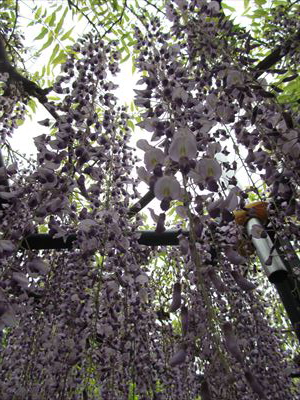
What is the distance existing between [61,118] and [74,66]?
490 millimetres

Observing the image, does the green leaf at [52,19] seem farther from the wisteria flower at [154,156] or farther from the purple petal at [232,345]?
the purple petal at [232,345]

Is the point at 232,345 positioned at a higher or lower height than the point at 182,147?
lower

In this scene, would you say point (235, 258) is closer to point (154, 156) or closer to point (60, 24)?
point (154, 156)

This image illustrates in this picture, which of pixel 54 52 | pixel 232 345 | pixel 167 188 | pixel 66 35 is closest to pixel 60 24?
pixel 66 35

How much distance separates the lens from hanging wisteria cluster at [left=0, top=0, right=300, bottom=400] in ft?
3.85

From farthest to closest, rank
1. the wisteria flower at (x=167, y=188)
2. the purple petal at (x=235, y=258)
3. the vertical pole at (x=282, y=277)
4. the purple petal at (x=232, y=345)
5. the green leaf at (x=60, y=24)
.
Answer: the green leaf at (x=60, y=24)
the vertical pole at (x=282, y=277)
the purple petal at (x=235, y=258)
the wisteria flower at (x=167, y=188)
the purple petal at (x=232, y=345)

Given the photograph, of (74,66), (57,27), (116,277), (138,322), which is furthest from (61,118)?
(57,27)

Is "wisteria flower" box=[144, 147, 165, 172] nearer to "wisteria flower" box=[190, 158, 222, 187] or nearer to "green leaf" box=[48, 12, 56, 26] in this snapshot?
"wisteria flower" box=[190, 158, 222, 187]

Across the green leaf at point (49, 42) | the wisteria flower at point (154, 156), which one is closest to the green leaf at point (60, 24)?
the green leaf at point (49, 42)

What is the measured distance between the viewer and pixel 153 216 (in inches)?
48.1

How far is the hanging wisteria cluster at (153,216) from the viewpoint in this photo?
3.85 feet

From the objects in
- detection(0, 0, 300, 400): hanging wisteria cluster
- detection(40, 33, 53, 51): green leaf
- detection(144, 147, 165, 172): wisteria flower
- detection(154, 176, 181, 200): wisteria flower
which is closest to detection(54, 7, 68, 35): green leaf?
detection(40, 33, 53, 51): green leaf

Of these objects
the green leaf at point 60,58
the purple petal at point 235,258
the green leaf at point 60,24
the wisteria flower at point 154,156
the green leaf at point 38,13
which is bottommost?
the purple petal at point 235,258

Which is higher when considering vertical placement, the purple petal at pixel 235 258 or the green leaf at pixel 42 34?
the green leaf at pixel 42 34
